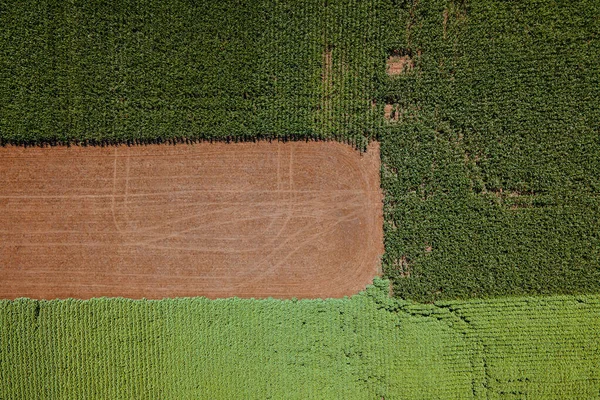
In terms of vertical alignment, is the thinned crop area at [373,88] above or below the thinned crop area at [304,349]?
above

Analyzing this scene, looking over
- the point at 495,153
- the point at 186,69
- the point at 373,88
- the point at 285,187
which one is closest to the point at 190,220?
the point at 285,187

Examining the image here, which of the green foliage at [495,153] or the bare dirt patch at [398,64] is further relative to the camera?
the bare dirt patch at [398,64]

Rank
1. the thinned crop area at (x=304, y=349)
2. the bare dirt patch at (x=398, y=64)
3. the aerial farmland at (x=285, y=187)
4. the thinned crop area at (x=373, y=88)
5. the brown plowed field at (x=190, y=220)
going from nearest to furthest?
the thinned crop area at (x=304, y=349), the aerial farmland at (x=285, y=187), the thinned crop area at (x=373, y=88), the brown plowed field at (x=190, y=220), the bare dirt patch at (x=398, y=64)

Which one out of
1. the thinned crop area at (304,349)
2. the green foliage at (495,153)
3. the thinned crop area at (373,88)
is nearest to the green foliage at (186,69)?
the thinned crop area at (373,88)

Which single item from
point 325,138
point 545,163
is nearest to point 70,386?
point 325,138

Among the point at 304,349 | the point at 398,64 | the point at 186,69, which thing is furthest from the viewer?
the point at 398,64

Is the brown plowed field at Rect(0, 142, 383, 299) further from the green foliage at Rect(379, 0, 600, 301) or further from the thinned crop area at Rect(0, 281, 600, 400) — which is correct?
the green foliage at Rect(379, 0, 600, 301)

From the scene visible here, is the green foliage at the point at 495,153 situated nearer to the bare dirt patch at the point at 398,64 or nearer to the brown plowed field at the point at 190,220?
the bare dirt patch at the point at 398,64

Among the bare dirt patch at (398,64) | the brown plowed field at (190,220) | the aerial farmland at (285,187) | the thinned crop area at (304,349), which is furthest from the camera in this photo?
the bare dirt patch at (398,64)

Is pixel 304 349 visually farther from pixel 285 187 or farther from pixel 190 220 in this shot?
pixel 190 220
